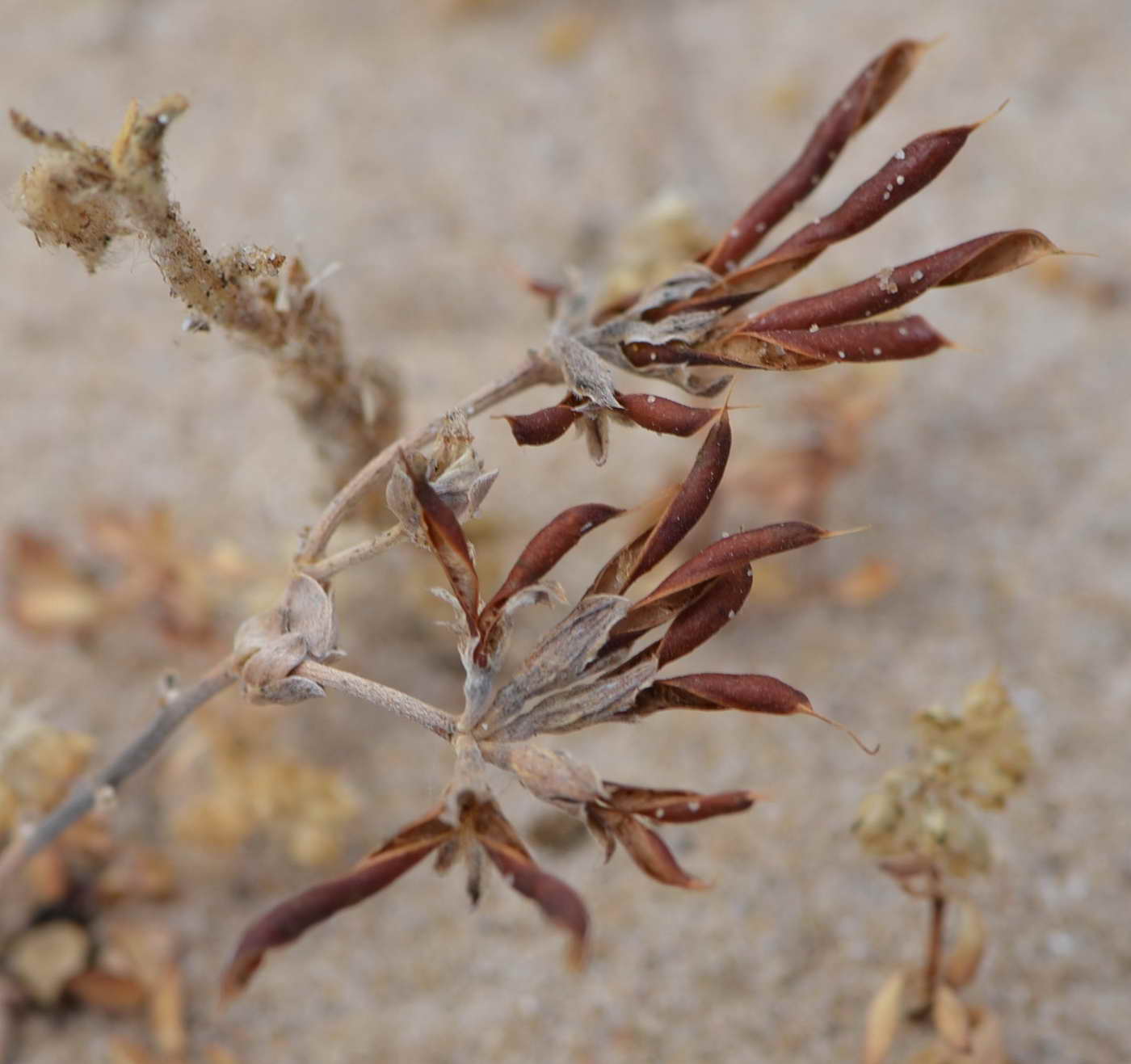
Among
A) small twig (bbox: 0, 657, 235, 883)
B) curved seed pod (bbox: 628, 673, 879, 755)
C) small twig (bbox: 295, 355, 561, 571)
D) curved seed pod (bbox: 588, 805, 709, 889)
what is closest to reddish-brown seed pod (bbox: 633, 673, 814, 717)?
curved seed pod (bbox: 628, 673, 879, 755)

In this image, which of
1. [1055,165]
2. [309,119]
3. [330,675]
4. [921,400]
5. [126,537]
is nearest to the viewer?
[330,675]

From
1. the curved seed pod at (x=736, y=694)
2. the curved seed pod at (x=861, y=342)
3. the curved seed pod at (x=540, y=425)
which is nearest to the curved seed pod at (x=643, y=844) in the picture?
the curved seed pod at (x=736, y=694)

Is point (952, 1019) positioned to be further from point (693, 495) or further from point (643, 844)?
point (693, 495)

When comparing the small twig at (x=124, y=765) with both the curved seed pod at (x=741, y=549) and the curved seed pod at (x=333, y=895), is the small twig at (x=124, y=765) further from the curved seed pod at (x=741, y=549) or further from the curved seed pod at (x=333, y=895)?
the curved seed pod at (x=741, y=549)

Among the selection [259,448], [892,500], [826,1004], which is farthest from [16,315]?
[826,1004]

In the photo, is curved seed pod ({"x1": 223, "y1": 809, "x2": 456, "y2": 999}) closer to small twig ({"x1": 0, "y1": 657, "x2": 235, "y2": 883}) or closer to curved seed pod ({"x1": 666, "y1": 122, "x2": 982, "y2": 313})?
small twig ({"x1": 0, "y1": 657, "x2": 235, "y2": 883})

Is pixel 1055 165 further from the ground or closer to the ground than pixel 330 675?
further from the ground

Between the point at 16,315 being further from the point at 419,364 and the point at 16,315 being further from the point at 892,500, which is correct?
the point at 892,500

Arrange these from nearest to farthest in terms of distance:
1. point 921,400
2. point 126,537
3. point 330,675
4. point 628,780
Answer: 1. point 330,675
2. point 628,780
3. point 126,537
4. point 921,400
